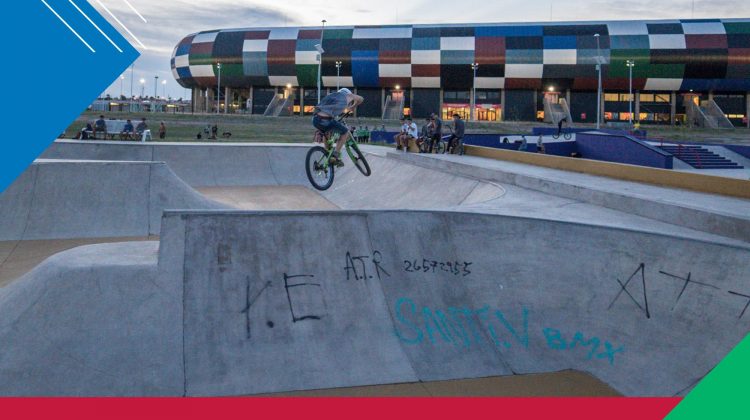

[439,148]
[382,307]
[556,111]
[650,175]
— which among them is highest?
[556,111]

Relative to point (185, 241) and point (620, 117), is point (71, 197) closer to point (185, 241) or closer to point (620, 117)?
A: point (185, 241)

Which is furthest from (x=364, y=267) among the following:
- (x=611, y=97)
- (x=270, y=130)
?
(x=611, y=97)

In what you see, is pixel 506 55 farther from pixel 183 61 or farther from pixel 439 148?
pixel 439 148

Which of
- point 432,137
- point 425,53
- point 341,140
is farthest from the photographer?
point 425,53

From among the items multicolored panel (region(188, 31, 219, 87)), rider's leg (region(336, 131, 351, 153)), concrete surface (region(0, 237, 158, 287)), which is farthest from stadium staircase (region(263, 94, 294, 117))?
rider's leg (region(336, 131, 351, 153))

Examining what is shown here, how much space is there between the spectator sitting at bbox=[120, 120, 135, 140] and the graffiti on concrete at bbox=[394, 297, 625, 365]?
27626mm

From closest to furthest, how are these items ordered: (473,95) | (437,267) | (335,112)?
1. (437,267)
2. (335,112)
3. (473,95)

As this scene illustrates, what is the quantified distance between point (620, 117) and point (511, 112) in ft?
44.4

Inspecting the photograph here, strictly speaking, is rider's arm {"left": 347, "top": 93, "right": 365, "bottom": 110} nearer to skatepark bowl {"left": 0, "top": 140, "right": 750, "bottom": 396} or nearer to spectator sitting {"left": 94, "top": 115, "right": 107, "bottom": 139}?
skatepark bowl {"left": 0, "top": 140, "right": 750, "bottom": 396}

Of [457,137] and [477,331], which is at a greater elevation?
[457,137]

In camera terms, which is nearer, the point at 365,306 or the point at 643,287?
the point at 643,287

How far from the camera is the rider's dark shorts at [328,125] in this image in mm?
9875

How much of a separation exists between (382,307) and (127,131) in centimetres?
2791

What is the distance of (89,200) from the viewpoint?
1431 cm
